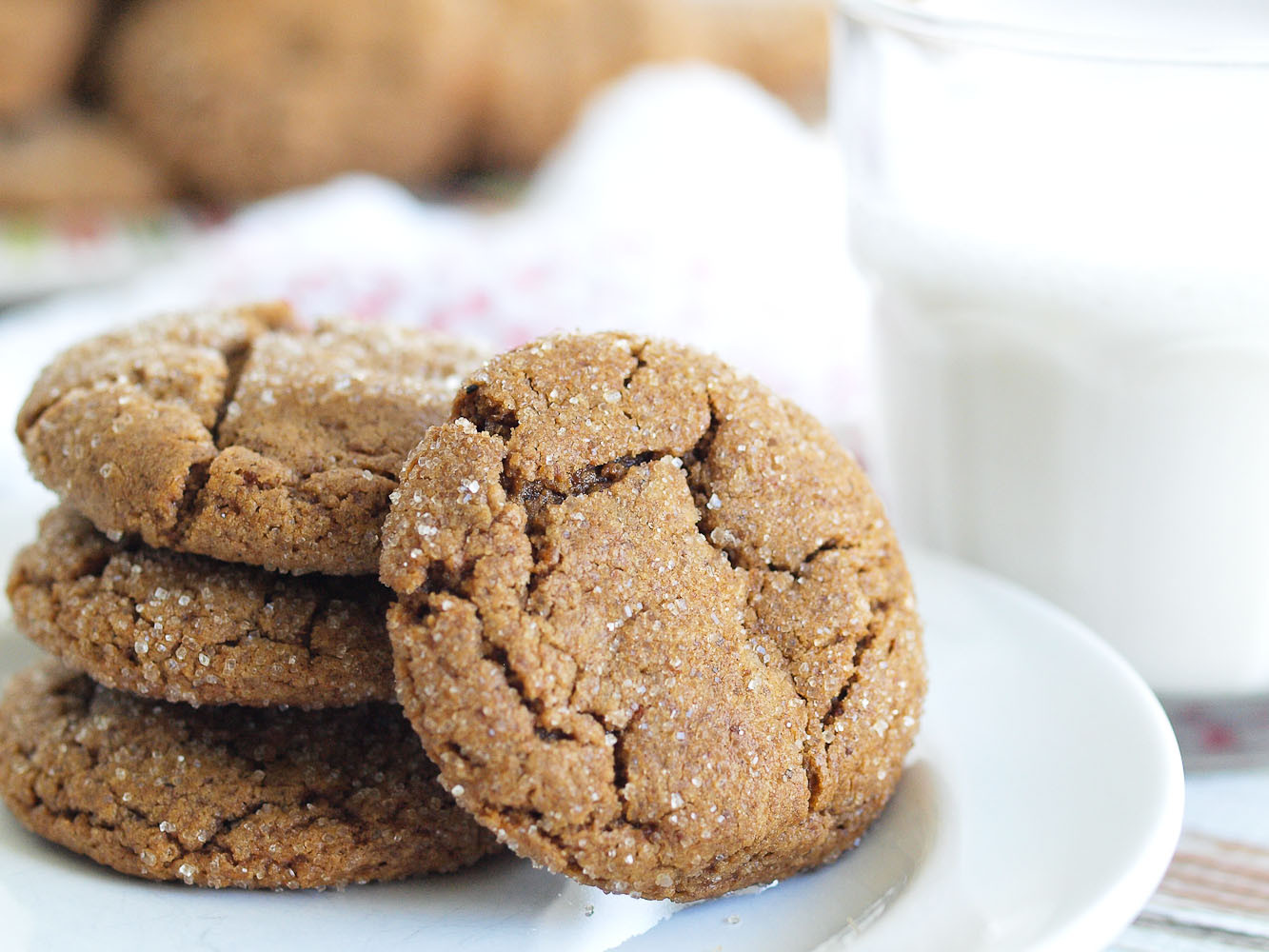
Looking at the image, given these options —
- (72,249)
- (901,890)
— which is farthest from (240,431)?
(72,249)

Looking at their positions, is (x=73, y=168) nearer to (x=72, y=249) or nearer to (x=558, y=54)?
(x=72, y=249)

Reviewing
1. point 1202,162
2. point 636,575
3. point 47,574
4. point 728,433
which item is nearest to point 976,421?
point 1202,162

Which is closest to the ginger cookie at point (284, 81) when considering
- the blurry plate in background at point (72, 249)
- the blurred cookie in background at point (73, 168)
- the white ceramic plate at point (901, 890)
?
the blurred cookie in background at point (73, 168)

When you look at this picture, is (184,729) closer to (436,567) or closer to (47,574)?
(47,574)

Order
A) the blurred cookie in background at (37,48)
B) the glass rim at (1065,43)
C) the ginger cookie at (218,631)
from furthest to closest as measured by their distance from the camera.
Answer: the blurred cookie in background at (37,48)
the glass rim at (1065,43)
the ginger cookie at (218,631)

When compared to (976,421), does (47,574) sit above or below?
above

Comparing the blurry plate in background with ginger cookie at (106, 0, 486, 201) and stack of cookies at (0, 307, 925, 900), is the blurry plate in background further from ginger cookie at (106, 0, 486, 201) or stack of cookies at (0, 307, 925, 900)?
stack of cookies at (0, 307, 925, 900)

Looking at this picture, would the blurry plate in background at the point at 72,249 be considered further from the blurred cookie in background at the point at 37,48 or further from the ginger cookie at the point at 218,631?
the ginger cookie at the point at 218,631
